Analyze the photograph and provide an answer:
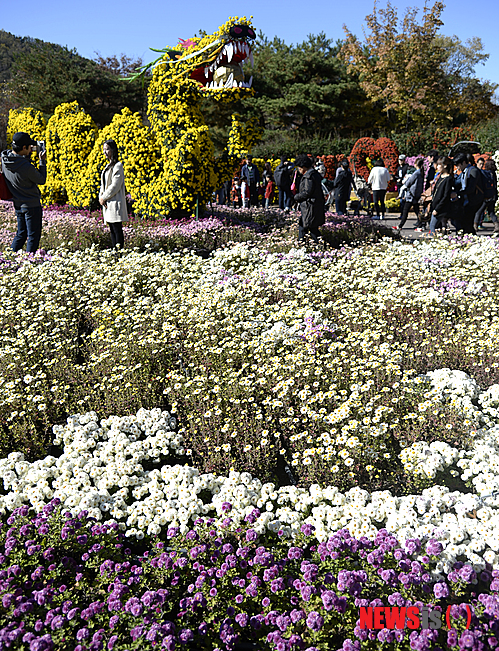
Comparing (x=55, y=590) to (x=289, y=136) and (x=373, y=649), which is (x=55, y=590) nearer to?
(x=373, y=649)

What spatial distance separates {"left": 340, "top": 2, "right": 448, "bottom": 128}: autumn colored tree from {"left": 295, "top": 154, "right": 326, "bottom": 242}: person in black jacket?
2592 centimetres

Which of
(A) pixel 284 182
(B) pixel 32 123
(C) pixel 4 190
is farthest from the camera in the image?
(B) pixel 32 123

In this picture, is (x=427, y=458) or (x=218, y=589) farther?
(x=427, y=458)

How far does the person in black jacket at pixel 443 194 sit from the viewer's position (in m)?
8.20

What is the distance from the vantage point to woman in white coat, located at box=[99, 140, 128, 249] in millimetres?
7250

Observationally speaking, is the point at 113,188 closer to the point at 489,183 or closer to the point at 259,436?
the point at 259,436

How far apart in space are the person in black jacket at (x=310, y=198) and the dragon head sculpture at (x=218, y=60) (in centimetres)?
319

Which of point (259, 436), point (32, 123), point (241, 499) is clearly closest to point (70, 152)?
point (32, 123)

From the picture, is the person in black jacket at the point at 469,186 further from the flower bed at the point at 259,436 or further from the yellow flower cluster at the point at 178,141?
the yellow flower cluster at the point at 178,141

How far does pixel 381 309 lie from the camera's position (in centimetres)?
517

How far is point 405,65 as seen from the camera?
1195 inches

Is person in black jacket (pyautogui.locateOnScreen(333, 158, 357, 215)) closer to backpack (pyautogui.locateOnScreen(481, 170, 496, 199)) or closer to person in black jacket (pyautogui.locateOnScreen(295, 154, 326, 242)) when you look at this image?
backpack (pyautogui.locateOnScreen(481, 170, 496, 199))

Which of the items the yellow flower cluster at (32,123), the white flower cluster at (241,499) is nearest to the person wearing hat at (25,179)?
the white flower cluster at (241,499)

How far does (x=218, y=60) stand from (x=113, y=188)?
4.29 metres
